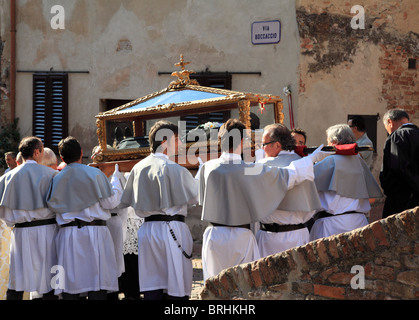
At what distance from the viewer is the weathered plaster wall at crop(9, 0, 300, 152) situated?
11.1 m

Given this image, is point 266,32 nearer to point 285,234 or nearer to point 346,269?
point 285,234

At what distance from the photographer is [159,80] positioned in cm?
1183

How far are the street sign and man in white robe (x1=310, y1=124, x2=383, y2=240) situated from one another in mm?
5425

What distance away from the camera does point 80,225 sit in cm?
615

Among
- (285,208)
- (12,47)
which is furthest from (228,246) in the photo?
(12,47)

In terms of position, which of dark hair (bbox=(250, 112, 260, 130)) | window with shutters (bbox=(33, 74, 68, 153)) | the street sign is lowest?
dark hair (bbox=(250, 112, 260, 130))

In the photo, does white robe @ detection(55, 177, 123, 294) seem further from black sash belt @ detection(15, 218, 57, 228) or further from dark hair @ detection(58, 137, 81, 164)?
dark hair @ detection(58, 137, 81, 164)

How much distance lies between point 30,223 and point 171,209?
138cm

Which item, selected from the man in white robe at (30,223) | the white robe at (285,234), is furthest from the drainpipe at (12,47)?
the white robe at (285,234)

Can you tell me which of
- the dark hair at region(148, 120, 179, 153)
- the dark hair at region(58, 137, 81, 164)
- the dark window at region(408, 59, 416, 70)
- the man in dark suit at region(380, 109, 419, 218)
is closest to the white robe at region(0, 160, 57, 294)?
the dark hair at region(58, 137, 81, 164)

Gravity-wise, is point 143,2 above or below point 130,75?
above
